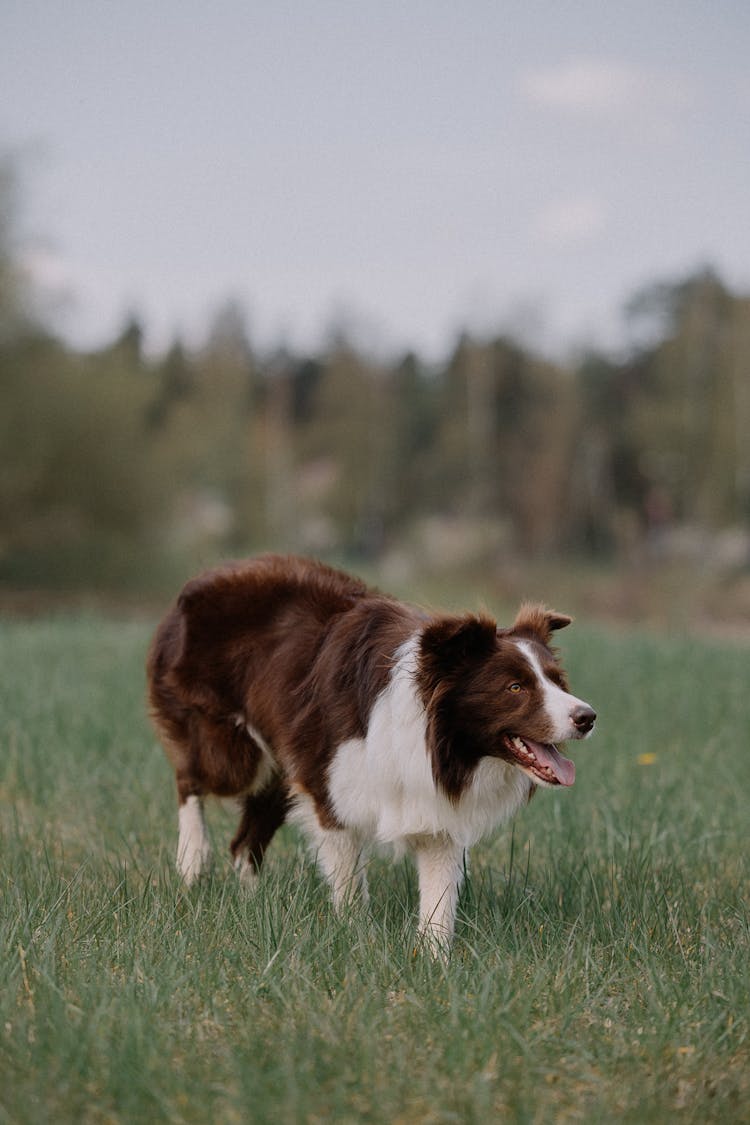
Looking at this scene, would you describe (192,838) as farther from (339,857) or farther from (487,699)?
(487,699)

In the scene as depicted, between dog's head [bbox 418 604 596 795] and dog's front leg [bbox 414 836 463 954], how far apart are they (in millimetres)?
242

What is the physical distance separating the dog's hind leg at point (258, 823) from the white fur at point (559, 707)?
4.58ft

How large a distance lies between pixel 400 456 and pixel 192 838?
28.7m

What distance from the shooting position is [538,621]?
12.3 ft

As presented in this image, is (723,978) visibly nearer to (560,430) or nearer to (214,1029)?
(214,1029)

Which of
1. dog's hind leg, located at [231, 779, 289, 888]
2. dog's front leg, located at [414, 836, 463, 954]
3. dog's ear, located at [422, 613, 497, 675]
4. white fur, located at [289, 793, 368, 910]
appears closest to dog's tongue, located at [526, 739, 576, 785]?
dog's ear, located at [422, 613, 497, 675]

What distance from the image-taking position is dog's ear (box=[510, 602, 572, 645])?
372 cm

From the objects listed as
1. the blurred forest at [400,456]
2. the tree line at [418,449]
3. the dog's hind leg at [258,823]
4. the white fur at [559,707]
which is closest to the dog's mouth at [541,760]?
the white fur at [559,707]

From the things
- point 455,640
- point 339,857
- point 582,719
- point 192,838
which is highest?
point 455,640

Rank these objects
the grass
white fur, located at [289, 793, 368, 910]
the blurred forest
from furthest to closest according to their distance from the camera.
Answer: the blurred forest < white fur, located at [289, 793, 368, 910] < the grass

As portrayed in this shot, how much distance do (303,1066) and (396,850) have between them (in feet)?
3.92

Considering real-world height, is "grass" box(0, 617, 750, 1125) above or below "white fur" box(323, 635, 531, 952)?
below

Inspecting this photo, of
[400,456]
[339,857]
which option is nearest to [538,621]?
[339,857]

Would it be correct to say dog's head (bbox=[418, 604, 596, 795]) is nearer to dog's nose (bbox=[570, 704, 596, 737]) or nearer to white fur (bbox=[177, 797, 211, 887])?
dog's nose (bbox=[570, 704, 596, 737])
